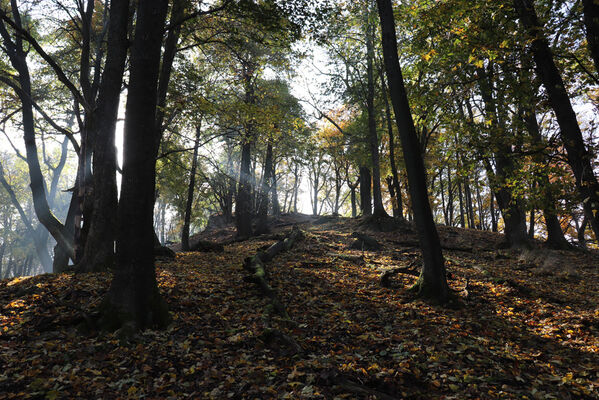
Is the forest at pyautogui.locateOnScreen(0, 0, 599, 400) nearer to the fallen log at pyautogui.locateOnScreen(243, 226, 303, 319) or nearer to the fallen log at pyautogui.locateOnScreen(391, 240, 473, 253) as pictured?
the fallen log at pyautogui.locateOnScreen(243, 226, 303, 319)

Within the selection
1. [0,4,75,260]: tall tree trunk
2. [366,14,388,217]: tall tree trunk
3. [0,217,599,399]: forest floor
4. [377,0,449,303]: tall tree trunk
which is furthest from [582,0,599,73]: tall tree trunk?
[0,4,75,260]: tall tree trunk

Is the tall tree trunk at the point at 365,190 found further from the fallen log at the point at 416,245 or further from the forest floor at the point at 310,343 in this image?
the forest floor at the point at 310,343

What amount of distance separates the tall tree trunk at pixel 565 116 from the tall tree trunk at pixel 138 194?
6489 millimetres

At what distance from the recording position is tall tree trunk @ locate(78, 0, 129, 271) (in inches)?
291

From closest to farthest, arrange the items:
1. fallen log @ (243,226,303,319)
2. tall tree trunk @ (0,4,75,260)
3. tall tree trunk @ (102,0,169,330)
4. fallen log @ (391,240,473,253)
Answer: tall tree trunk @ (102,0,169,330), fallen log @ (243,226,303,319), tall tree trunk @ (0,4,75,260), fallen log @ (391,240,473,253)

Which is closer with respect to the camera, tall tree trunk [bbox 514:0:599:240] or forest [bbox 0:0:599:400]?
forest [bbox 0:0:599:400]

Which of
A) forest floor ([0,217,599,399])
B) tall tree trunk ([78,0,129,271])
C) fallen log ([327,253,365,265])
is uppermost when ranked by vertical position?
tall tree trunk ([78,0,129,271])

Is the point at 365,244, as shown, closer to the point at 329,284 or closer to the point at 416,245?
the point at 416,245

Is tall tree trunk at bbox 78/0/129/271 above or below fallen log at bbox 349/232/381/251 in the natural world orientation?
above

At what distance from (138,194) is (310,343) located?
3677mm

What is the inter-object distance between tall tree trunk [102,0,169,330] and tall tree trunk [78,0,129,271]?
2816mm

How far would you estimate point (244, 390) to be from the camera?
3.64 meters

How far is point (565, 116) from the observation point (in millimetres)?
5590

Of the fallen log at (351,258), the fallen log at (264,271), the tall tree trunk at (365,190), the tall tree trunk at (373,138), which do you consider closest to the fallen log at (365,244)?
the fallen log at (351,258)
